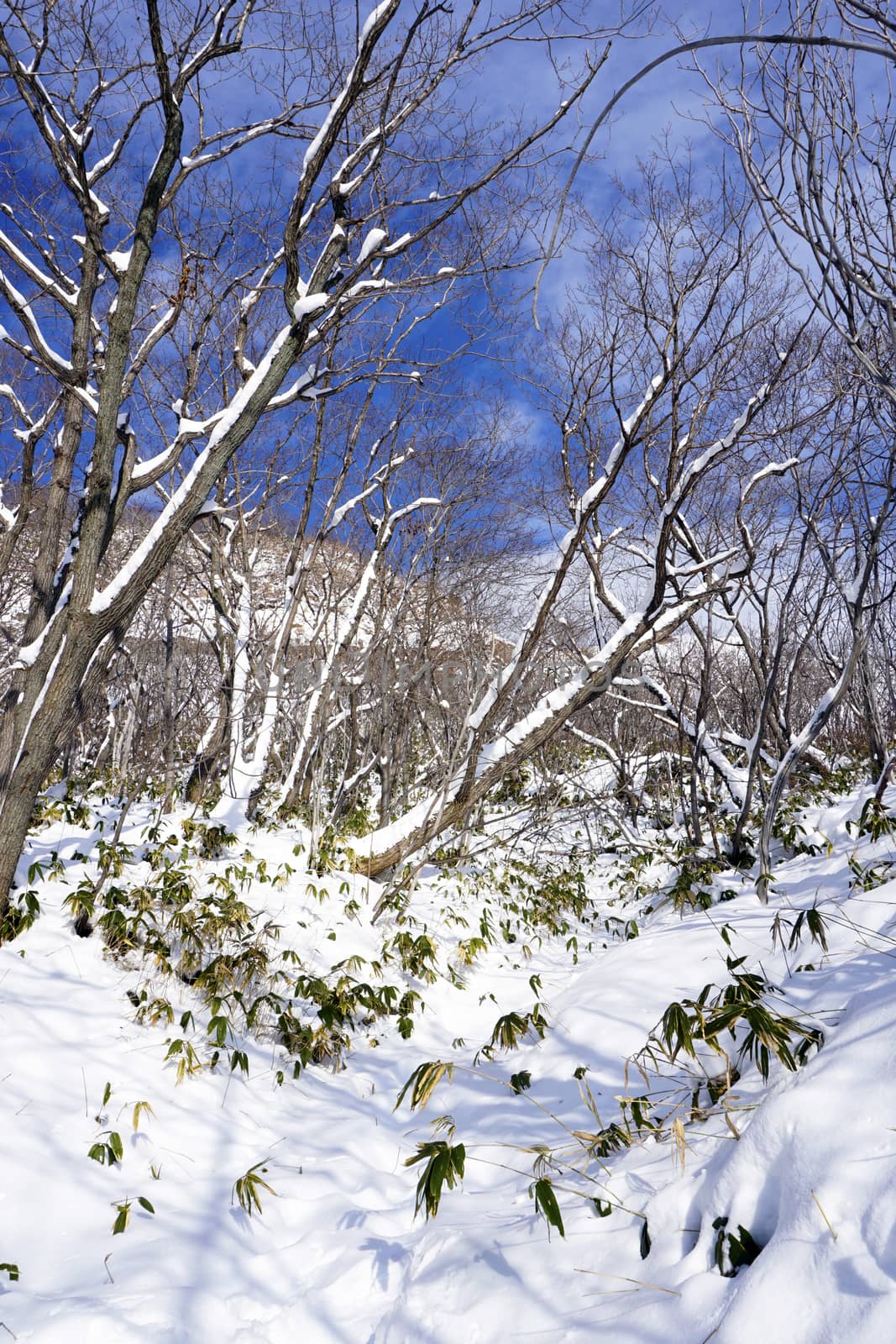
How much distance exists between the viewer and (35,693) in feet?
12.1

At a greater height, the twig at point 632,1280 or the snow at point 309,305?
the snow at point 309,305

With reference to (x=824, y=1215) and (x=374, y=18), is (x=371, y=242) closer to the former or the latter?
(x=374, y=18)

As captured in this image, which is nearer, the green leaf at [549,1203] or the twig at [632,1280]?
the twig at [632,1280]

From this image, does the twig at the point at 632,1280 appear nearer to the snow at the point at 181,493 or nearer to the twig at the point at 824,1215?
the twig at the point at 824,1215

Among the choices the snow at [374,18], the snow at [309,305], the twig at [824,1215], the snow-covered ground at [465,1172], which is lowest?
the snow-covered ground at [465,1172]

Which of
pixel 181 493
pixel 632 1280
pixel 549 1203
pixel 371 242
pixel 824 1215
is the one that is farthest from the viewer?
pixel 371 242

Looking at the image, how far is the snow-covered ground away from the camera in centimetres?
149

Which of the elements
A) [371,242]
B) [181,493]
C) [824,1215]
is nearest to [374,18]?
[371,242]

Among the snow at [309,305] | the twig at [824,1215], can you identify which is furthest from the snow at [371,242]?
the twig at [824,1215]

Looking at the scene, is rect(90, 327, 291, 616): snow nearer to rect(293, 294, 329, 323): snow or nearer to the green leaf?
rect(293, 294, 329, 323): snow

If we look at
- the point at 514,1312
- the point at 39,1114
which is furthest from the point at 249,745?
the point at 514,1312

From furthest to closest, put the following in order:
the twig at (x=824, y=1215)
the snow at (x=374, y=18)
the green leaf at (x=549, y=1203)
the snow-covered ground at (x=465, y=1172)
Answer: the snow at (x=374, y=18)
the green leaf at (x=549, y=1203)
the snow-covered ground at (x=465, y=1172)
the twig at (x=824, y=1215)

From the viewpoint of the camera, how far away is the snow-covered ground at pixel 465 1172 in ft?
4.89

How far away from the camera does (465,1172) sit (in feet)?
9.26
